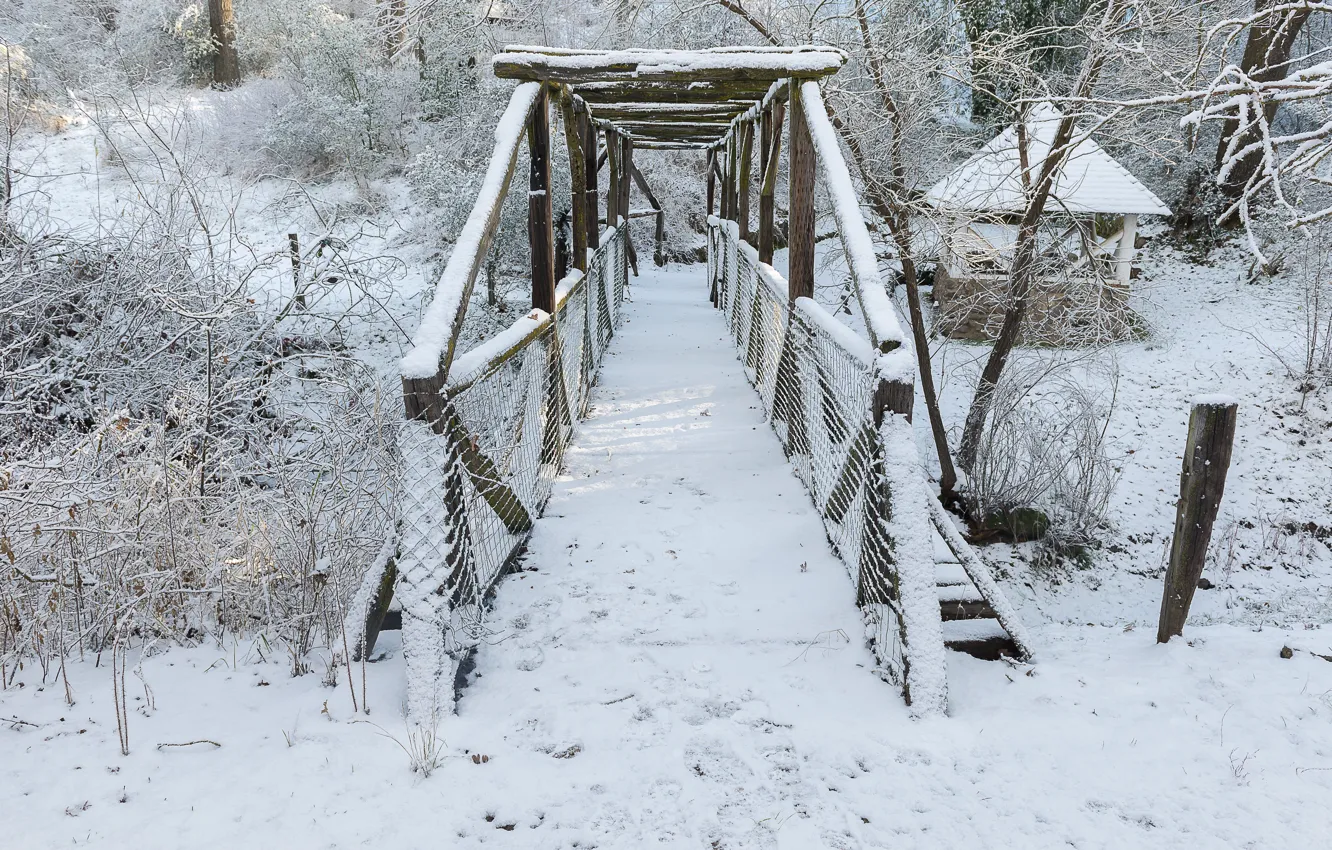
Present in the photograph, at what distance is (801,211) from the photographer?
5.32m

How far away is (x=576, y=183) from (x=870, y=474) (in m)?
4.81

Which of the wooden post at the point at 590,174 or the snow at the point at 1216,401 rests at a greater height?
the wooden post at the point at 590,174

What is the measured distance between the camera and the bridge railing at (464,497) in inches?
102

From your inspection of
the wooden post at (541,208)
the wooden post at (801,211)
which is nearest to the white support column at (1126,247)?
the wooden post at (801,211)

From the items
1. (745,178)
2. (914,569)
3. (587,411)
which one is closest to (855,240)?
(914,569)

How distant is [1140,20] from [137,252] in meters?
8.36

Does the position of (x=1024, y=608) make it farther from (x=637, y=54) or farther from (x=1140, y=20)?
(x=637, y=54)

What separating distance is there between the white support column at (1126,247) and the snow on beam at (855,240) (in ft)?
41.0

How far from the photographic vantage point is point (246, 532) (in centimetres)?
333

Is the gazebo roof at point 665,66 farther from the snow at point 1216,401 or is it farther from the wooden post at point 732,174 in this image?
the wooden post at point 732,174

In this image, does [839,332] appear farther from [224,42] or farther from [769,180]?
[224,42]

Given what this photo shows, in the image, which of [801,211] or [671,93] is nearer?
[801,211]

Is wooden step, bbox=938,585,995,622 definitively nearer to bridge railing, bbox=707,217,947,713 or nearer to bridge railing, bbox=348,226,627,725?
bridge railing, bbox=707,217,947,713

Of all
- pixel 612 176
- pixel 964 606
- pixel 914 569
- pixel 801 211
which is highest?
pixel 612 176
